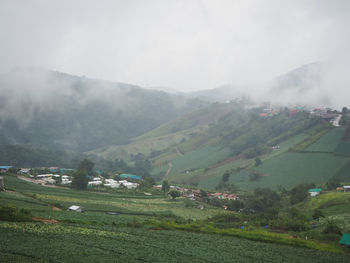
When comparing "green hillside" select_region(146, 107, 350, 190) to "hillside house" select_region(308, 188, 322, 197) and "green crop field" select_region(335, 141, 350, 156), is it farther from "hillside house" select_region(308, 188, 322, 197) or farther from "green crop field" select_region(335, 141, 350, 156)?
"hillside house" select_region(308, 188, 322, 197)

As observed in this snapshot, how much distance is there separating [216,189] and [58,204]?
62.7 metres

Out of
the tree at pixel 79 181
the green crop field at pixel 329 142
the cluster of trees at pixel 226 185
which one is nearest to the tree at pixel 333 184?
the green crop field at pixel 329 142

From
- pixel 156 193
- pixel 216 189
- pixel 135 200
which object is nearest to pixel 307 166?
pixel 216 189

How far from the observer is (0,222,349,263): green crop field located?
28.0 metres

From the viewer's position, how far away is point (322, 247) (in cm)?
3962

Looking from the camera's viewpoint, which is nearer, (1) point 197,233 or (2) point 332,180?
(1) point 197,233

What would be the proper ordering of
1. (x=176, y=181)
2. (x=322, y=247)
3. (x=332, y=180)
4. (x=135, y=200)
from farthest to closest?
(x=176, y=181), (x=332, y=180), (x=135, y=200), (x=322, y=247)

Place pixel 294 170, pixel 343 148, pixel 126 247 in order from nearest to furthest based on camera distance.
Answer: pixel 126 247, pixel 294 170, pixel 343 148

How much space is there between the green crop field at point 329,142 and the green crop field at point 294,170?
3736mm

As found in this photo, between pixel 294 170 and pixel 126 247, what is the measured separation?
8385 cm

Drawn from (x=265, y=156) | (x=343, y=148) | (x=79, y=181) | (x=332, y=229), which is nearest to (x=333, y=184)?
(x=343, y=148)

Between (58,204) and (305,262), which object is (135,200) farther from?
(305,262)

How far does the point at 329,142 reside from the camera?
377 feet

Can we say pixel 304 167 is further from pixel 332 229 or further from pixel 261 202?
pixel 332 229
